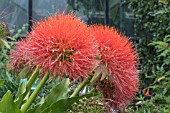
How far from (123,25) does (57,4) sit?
1.02 meters

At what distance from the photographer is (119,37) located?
115cm

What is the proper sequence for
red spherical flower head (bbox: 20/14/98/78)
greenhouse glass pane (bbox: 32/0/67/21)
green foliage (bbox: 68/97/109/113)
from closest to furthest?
red spherical flower head (bbox: 20/14/98/78) < green foliage (bbox: 68/97/109/113) < greenhouse glass pane (bbox: 32/0/67/21)

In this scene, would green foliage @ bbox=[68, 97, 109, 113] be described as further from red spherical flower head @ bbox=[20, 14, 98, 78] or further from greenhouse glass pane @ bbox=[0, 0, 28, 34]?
greenhouse glass pane @ bbox=[0, 0, 28, 34]

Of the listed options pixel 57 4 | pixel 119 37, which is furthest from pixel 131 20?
pixel 119 37

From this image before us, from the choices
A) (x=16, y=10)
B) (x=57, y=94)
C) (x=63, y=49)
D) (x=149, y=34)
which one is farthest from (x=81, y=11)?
(x=63, y=49)

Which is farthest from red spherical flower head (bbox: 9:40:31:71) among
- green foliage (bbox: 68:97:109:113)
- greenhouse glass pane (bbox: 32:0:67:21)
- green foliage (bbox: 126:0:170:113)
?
greenhouse glass pane (bbox: 32:0:67:21)

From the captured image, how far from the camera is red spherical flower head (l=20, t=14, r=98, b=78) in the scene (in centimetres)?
102

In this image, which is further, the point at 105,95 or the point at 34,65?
the point at 105,95

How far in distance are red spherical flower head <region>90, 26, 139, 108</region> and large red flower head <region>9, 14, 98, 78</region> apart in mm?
46

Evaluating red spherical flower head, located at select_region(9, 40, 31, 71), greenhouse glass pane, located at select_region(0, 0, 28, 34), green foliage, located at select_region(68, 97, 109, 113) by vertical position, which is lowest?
green foliage, located at select_region(68, 97, 109, 113)

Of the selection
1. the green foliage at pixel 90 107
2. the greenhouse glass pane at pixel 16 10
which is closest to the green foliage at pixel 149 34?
the greenhouse glass pane at pixel 16 10

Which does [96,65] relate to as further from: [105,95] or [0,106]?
[0,106]

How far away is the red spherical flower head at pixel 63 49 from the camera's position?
1021mm

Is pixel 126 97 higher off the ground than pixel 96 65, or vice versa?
pixel 96 65
